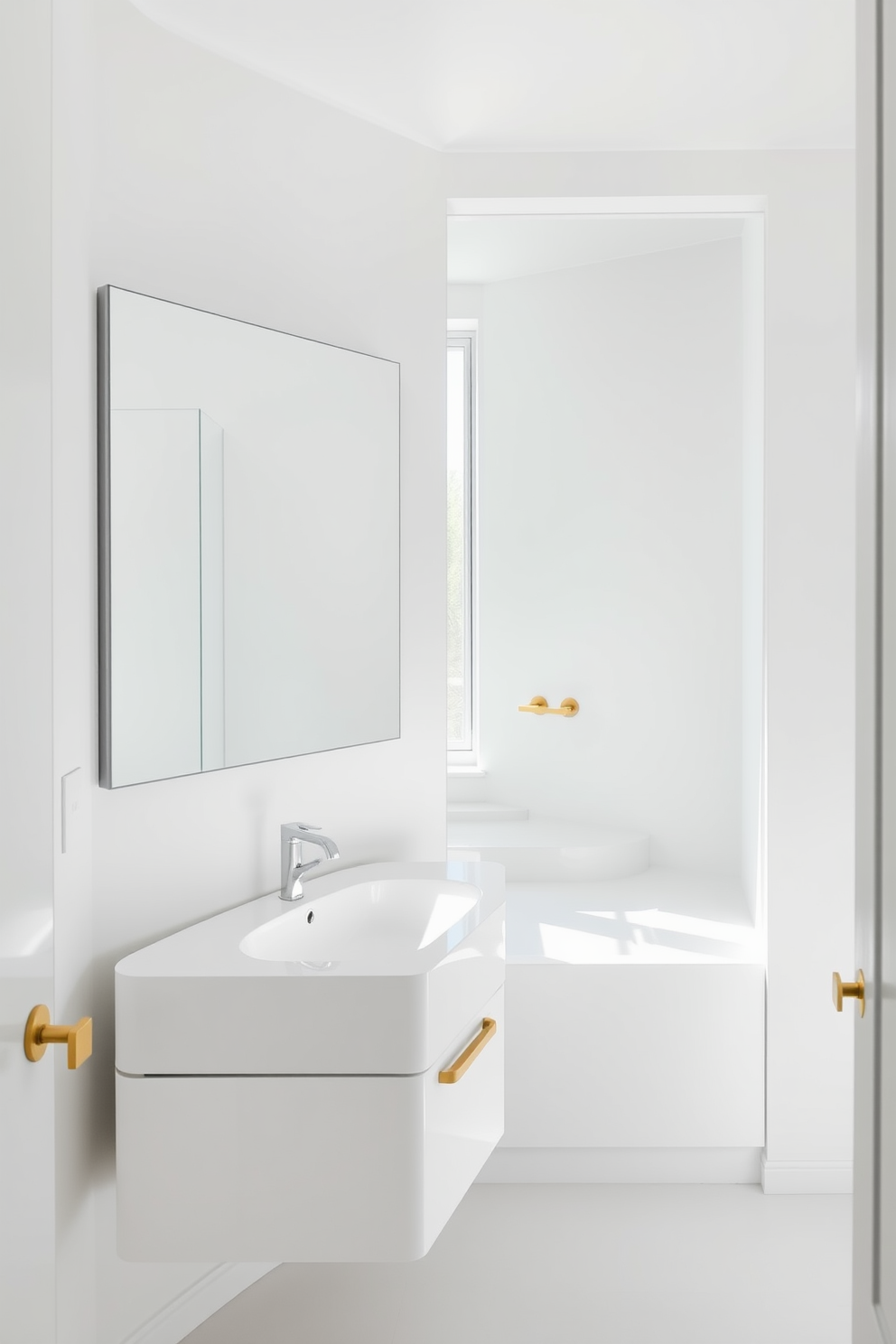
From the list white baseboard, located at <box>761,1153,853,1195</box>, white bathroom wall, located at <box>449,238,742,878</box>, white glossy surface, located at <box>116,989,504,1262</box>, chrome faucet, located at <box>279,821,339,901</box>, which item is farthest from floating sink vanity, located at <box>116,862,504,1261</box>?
white bathroom wall, located at <box>449,238,742,878</box>

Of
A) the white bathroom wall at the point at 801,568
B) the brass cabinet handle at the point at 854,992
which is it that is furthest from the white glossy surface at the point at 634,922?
the brass cabinet handle at the point at 854,992

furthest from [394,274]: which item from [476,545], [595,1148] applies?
[595,1148]

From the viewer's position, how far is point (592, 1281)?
80.0 inches

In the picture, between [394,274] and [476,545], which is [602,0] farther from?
[476,545]

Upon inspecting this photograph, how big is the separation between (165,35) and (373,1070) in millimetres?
1926

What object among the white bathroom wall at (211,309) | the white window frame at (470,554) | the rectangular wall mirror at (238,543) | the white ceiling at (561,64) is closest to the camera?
the white bathroom wall at (211,309)

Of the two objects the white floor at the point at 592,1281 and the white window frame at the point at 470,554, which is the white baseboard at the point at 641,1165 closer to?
the white floor at the point at 592,1281

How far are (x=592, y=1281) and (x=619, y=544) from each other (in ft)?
7.02

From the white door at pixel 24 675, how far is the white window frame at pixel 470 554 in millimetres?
2577

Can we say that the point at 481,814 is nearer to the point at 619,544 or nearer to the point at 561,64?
the point at 619,544

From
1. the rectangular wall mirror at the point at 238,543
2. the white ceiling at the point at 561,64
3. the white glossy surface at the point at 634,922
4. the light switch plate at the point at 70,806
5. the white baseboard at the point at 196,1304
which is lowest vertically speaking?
the white baseboard at the point at 196,1304

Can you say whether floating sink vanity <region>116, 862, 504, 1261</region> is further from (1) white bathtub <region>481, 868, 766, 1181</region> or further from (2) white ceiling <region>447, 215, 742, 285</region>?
(2) white ceiling <region>447, 215, 742, 285</region>

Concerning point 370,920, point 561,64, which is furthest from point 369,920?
point 561,64

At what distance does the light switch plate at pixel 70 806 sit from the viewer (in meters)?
1.56
